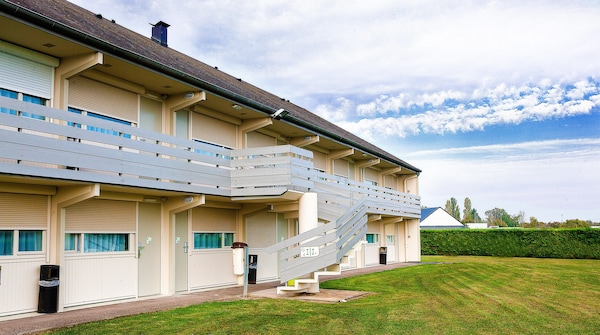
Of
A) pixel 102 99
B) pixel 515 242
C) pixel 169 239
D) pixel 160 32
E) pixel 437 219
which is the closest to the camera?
pixel 102 99

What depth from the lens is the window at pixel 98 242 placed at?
39.9 feet

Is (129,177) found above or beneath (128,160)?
beneath

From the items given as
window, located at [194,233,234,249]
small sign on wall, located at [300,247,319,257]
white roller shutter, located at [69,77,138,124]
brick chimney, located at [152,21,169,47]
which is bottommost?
small sign on wall, located at [300,247,319,257]

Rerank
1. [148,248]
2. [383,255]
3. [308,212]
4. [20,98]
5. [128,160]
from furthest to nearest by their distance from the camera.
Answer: [383,255], [308,212], [148,248], [128,160], [20,98]

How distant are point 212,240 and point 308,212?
132 inches

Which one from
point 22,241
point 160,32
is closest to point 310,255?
point 22,241

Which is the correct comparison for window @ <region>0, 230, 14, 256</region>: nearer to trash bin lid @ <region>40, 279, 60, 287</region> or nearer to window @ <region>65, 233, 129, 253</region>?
trash bin lid @ <region>40, 279, 60, 287</region>

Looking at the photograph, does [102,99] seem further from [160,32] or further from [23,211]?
[160,32]

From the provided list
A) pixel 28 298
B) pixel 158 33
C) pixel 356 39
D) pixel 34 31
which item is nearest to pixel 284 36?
pixel 356 39

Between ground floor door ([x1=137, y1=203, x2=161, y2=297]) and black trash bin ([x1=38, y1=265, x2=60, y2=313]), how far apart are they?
9.49 ft

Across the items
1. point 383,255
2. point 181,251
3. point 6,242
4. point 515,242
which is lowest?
point 383,255

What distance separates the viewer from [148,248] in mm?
14328

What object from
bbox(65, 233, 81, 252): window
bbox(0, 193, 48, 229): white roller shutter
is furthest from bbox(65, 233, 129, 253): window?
bbox(0, 193, 48, 229): white roller shutter

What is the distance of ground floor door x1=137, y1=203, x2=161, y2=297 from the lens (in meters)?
14.0
